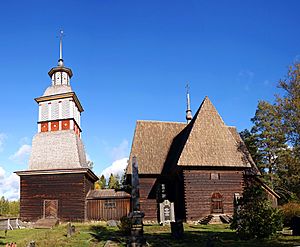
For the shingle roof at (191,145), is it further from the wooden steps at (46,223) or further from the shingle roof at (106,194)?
the wooden steps at (46,223)

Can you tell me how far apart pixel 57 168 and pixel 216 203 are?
49.5 feet

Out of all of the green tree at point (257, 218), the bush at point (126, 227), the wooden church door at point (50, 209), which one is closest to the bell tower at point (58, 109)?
the wooden church door at point (50, 209)

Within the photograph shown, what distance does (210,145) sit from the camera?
29.0 metres

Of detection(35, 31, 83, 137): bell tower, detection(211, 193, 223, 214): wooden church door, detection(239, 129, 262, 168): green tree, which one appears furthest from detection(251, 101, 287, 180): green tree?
detection(35, 31, 83, 137): bell tower

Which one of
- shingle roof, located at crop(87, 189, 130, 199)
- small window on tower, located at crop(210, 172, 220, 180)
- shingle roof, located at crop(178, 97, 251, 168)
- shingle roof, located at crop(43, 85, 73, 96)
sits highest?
shingle roof, located at crop(43, 85, 73, 96)

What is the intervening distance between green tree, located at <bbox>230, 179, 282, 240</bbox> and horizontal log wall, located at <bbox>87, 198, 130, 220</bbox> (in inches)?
660

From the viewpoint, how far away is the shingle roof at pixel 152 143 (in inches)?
1236

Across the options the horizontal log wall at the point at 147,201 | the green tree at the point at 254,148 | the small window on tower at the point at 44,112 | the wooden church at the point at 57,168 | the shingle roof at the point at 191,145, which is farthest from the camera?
the green tree at the point at 254,148

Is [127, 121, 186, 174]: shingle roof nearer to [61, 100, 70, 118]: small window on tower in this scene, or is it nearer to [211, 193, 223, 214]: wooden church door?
[211, 193, 223, 214]: wooden church door

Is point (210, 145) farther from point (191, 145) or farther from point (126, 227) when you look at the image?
point (126, 227)

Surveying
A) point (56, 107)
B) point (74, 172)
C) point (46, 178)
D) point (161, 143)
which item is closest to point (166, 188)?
point (161, 143)

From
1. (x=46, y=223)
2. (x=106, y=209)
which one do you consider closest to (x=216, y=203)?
(x=106, y=209)

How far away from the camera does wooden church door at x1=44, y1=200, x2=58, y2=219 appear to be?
31.1 m

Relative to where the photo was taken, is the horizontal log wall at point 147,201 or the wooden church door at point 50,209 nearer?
the horizontal log wall at point 147,201
